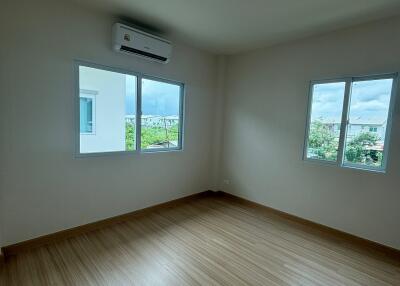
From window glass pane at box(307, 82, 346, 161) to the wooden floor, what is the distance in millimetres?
1119

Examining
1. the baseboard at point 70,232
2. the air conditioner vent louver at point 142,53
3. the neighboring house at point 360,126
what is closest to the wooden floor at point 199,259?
the baseboard at point 70,232

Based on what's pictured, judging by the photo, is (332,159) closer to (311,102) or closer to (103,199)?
(311,102)

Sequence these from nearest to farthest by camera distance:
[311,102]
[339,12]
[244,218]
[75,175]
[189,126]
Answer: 1. [339,12]
2. [75,175]
3. [311,102]
4. [244,218]
5. [189,126]

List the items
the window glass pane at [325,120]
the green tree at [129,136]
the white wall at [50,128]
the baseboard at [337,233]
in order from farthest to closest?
the green tree at [129,136] → the window glass pane at [325,120] → the baseboard at [337,233] → the white wall at [50,128]

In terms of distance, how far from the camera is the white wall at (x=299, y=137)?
2.41 meters

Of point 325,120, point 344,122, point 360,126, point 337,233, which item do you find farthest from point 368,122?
point 337,233

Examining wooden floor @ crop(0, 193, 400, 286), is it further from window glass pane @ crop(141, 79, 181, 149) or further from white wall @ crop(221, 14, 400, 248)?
window glass pane @ crop(141, 79, 181, 149)

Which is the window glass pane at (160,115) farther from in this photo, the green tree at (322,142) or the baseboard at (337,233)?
the green tree at (322,142)

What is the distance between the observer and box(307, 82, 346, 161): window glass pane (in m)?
2.78

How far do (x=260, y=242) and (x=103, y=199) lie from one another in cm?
207

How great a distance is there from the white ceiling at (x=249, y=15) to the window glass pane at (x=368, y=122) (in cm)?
79

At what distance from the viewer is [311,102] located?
9.83ft

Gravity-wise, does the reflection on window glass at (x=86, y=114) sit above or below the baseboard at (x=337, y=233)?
above

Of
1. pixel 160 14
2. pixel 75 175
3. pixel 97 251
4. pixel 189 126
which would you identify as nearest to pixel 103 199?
pixel 75 175
